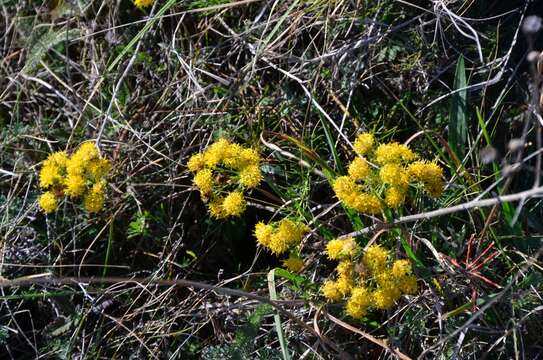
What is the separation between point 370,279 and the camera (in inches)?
67.4

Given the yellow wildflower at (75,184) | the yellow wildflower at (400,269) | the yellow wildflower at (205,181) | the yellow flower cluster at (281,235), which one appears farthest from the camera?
the yellow wildflower at (75,184)

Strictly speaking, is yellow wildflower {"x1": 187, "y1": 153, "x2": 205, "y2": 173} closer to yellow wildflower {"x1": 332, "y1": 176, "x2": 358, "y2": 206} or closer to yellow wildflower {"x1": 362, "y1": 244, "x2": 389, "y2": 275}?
yellow wildflower {"x1": 332, "y1": 176, "x2": 358, "y2": 206}

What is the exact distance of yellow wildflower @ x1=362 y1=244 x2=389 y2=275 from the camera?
170 centimetres

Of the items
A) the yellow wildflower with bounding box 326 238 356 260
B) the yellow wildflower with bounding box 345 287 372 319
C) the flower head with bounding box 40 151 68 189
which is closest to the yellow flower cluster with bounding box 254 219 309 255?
the yellow wildflower with bounding box 326 238 356 260

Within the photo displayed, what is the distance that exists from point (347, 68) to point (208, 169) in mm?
673

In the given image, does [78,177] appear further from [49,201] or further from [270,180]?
[270,180]

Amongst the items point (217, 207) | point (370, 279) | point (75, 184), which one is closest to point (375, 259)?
point (370, 279)

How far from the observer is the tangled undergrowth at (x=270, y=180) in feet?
6.24

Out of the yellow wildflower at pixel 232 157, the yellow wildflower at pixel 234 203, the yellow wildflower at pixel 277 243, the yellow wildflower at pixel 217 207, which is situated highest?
the yellow wildflower at pixel 232 157

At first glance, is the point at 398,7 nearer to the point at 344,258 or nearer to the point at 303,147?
the point at 303,147

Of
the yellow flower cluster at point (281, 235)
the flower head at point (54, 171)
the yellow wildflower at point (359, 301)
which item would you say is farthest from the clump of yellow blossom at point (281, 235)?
the flower head at point (54, 171)

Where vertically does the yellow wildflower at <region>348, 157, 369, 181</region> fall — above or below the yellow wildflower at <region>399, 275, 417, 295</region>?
above

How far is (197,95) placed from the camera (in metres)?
2.48

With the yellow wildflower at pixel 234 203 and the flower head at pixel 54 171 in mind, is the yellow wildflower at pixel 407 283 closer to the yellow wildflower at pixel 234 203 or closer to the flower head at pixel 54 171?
the yellow wildflower at pixel 234 203
